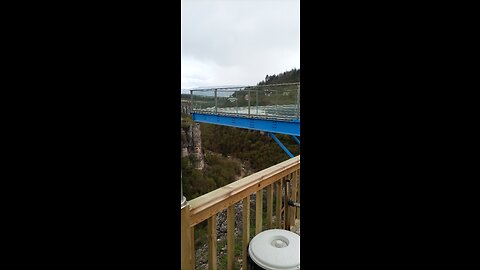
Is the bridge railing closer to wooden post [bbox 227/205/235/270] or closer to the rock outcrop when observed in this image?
the rock outcrop

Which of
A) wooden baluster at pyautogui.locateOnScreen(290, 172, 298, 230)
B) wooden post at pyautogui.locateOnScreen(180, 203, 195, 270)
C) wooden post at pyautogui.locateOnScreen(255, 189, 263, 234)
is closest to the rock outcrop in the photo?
wooden baluster at pyautogui.locateOnScreen(290, 172, 298, 230)

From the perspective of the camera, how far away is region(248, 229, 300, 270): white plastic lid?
4.06ft

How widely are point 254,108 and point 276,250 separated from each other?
4020 millimetres

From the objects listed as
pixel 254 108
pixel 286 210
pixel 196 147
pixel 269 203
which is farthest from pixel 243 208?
pixel 196 147

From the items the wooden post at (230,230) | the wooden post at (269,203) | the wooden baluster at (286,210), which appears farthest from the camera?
the wooden baluster at (286,210)

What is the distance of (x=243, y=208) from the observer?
1.44 meters

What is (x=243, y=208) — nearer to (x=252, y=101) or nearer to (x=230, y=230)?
(x=230, y=230)

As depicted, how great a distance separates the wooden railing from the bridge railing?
2.03 m

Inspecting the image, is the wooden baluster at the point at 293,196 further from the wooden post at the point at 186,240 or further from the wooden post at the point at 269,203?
the wooden post at the point at 186,240

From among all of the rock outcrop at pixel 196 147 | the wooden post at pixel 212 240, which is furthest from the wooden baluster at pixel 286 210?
the rock outcrop at pixel 196 147

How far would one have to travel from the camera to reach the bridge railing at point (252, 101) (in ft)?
14.4

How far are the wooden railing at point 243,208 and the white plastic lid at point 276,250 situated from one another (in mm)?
120
